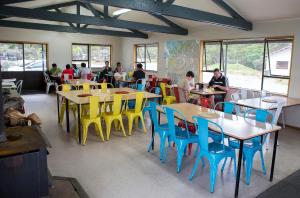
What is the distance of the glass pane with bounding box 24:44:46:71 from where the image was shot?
9.48m

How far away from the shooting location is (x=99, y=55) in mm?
11102

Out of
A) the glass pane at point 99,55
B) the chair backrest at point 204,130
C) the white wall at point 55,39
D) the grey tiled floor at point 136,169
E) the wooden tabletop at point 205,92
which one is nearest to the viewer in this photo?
the chair backrest at point 204,130

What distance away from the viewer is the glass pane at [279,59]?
5504mm

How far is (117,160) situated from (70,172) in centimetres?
68

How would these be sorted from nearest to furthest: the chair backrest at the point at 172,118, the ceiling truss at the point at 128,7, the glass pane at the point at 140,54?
the chair backrest at the point at 172,118 < the ceiling truss at the point at 128,7 < the glass pane at the point at 140,54

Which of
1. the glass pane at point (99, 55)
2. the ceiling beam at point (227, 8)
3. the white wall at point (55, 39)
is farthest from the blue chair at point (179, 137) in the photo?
the glass pane at point (99, 55)

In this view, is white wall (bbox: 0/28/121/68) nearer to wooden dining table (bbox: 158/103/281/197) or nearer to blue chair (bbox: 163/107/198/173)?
wooden dining table (bbox: 158/103/281/197)

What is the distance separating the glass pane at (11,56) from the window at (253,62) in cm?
695

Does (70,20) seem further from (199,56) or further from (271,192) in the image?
(271,192)

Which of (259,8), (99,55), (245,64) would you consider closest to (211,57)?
(245,64)

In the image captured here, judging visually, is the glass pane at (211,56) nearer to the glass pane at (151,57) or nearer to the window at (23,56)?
the glass pane at (151,57)

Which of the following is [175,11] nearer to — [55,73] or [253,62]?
[253,62]

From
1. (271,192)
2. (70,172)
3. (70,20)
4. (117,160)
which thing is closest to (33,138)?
(70,172)

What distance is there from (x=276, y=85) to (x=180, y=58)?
10.7 feet
